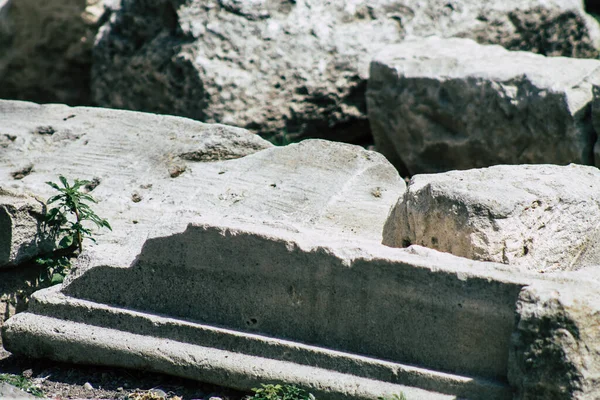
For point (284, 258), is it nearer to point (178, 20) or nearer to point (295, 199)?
point (295, 199)

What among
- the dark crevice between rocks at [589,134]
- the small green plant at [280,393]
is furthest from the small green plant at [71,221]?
the dark crevice between rocks at [589,134]

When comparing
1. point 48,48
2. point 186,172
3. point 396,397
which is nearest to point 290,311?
point 396,397

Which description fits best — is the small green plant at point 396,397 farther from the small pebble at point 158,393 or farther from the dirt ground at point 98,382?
the small pebble at point 158,393

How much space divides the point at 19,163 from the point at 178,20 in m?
1.89

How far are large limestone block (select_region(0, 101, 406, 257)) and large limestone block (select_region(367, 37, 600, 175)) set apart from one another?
1243 mm

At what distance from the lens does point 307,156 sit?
4.20 m

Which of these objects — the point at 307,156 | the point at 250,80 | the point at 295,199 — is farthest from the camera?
the point at 250,80

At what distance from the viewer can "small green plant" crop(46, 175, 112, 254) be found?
3553 mm

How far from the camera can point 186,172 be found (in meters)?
4.22

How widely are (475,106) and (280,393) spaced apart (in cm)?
286

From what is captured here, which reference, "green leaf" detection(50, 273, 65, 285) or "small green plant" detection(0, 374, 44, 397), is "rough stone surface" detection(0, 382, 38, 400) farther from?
"green leaf" detection(50, 273, 65, 285)

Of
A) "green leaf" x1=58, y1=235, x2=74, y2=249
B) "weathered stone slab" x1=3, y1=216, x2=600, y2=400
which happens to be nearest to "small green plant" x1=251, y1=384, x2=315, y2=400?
"weathered stone slab" x1=3, y1=216, x2=600, y2=400

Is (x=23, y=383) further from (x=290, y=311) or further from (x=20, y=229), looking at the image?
(x=290, y=311)

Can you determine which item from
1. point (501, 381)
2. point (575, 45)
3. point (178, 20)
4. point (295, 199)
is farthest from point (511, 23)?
point (501, 381)
